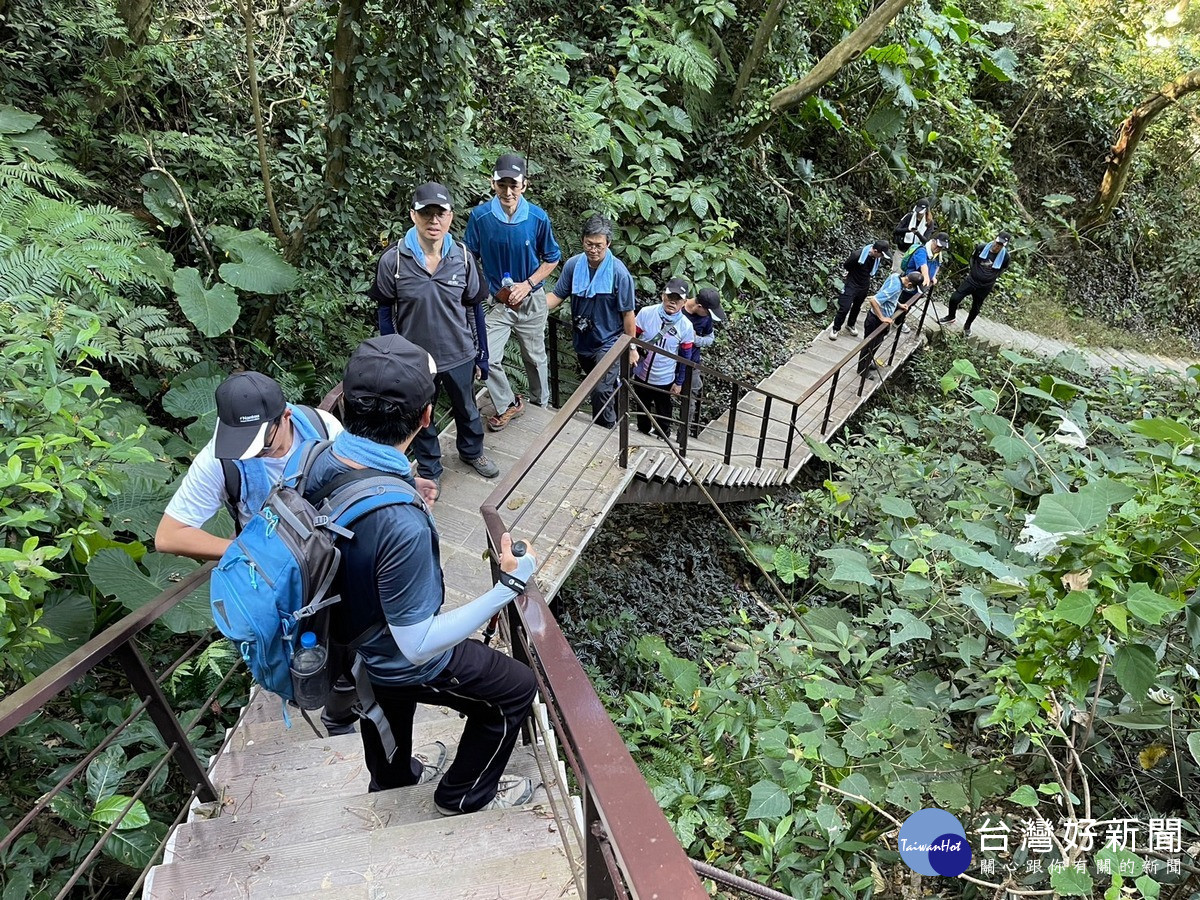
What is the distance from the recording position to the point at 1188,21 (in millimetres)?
15500

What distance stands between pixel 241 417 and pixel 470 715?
1.28 metres

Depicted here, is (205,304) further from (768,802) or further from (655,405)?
(768,802)

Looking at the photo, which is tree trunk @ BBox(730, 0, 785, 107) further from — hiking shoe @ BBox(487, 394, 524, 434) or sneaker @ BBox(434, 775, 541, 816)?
sneaker @ BBox(434, 775, 541, 816)

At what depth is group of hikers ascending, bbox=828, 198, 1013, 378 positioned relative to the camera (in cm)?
916

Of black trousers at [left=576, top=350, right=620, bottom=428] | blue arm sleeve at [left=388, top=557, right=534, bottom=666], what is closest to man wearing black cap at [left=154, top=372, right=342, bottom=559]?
blue arm sleeve at [left=388, top=557, right=534, bottom=666]

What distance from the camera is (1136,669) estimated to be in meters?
2.42

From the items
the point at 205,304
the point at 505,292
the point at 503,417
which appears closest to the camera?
the point at 205,304

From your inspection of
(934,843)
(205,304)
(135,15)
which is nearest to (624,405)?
(205,304)

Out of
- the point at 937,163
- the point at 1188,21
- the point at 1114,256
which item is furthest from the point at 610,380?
the point at 1188,21

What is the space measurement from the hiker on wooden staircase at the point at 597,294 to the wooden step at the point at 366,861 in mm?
3102

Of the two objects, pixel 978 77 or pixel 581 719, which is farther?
pixel 978 77

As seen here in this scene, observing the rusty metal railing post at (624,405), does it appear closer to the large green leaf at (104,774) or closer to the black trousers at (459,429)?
the black trousers at (459,429)

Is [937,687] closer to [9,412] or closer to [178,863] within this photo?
[178,863]

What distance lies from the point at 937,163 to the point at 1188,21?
7.89m
